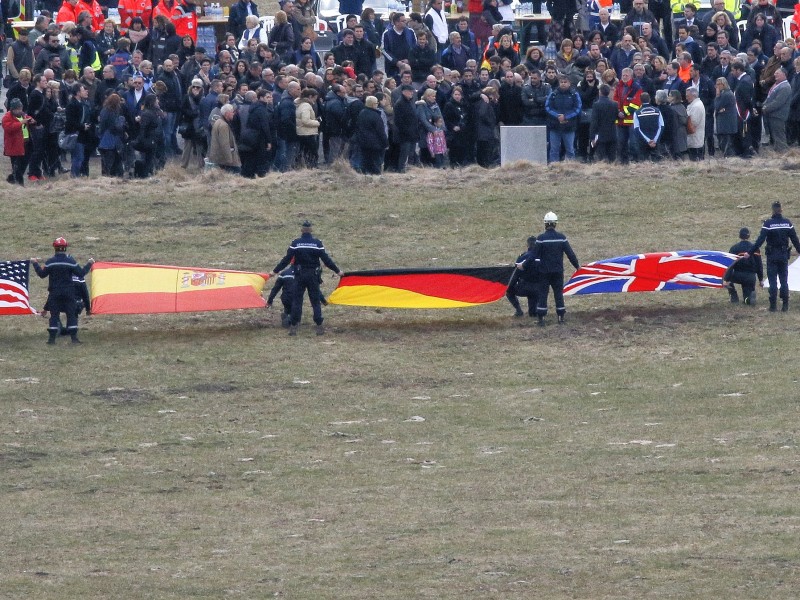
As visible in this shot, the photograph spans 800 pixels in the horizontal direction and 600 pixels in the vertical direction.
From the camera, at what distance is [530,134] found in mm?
Answer: 34031

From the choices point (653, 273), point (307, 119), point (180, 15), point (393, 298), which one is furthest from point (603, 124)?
point (180, 15)

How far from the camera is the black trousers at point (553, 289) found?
2606 centimetres

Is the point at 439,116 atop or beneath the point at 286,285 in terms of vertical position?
atop

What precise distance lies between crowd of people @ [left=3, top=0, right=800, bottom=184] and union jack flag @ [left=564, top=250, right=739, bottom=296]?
6007 millimetres

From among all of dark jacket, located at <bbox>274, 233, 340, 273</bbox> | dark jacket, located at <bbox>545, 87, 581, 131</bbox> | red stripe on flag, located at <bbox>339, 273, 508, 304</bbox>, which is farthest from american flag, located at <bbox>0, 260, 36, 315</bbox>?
dark jacket, located at <bbox>545, 87, 581, 131</bbox>

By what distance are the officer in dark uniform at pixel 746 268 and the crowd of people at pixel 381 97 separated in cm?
614

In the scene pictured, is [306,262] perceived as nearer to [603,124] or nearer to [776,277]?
[776,277]

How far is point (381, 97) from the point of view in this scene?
1286 inches

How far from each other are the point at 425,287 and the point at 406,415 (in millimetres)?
4560

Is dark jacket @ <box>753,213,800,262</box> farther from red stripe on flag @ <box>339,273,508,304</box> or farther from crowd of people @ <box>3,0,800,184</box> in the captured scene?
crowd of people @ <box>3,0,800,184</box>

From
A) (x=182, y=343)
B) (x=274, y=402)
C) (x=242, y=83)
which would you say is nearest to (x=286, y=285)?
(x=182, y=343)

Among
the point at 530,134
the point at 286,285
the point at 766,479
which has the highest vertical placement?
the point at 530,134

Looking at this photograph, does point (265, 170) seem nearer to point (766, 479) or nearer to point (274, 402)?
point (274, 402)

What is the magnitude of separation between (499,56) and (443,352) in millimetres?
10431
